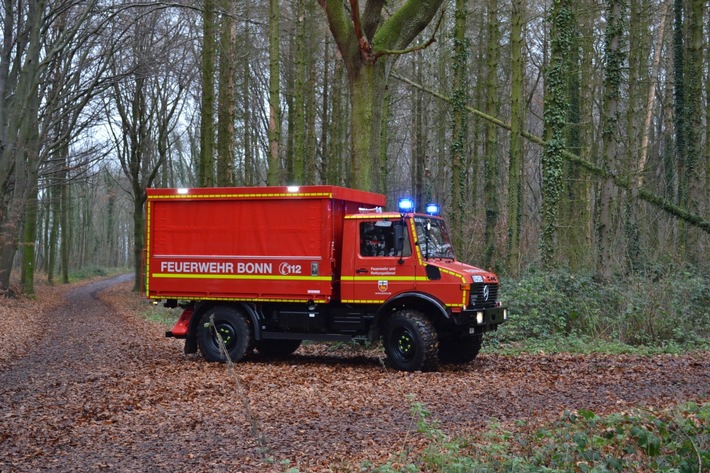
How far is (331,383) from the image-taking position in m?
10.8

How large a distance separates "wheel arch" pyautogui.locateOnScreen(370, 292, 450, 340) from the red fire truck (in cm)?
2

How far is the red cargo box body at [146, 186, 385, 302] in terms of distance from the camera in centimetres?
1223

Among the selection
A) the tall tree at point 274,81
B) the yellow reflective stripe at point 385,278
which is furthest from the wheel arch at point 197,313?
the tall tree at point 274,81

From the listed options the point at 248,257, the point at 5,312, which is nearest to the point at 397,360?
the point at 248,257

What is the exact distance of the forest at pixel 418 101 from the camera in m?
17.2

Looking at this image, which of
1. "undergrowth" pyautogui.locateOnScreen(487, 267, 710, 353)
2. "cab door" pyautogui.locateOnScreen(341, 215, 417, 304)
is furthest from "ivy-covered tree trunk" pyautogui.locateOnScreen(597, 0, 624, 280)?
"cab door" pyautogui.locateOnScreen(341, 215, 417, 304)

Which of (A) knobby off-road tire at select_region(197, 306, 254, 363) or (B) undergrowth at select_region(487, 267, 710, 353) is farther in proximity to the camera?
(B) undergrowth at select_region(487, 267, 710, 353)

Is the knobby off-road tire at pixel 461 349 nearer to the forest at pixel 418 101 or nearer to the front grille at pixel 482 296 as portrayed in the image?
the front grille at pixel 482 296

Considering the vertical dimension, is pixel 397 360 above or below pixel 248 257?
below

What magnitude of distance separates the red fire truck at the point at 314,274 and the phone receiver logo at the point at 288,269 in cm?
2

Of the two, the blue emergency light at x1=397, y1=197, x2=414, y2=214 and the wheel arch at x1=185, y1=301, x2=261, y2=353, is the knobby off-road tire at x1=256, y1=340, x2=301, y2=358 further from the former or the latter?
the blue emergency light at x1=397, y1=197, x2=414, y2=214

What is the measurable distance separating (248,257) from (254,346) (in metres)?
1.76

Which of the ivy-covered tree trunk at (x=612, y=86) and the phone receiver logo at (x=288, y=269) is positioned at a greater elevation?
the ivy-covered tree trunk at (x=612, y=86)

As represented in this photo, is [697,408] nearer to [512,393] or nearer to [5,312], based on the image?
[512,393]
